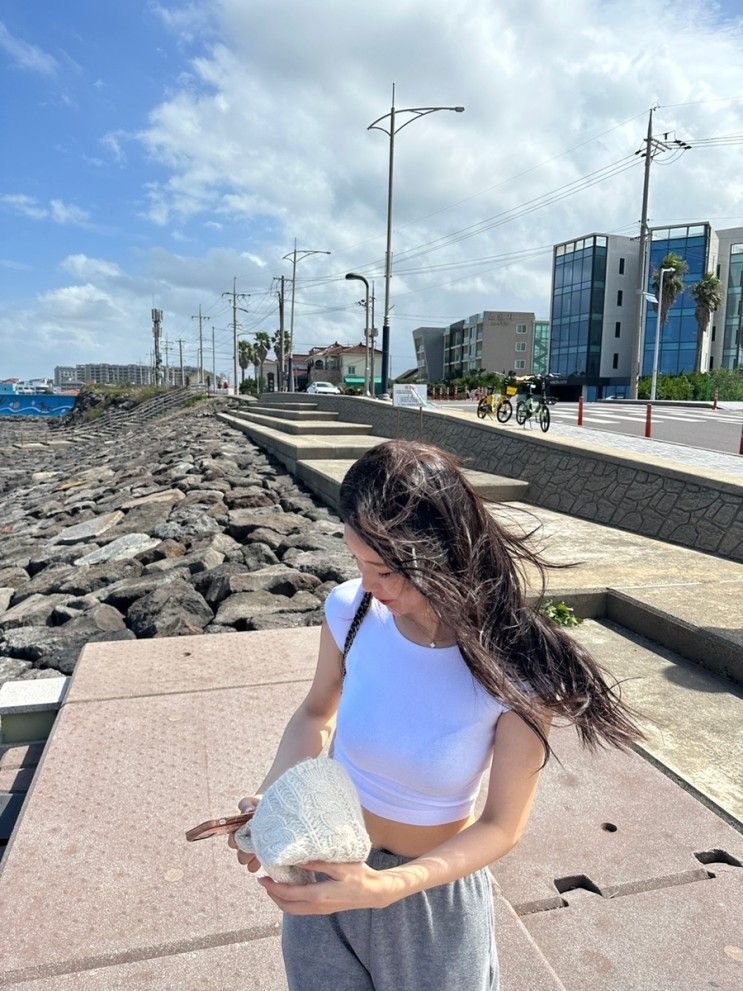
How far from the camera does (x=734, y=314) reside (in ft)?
201

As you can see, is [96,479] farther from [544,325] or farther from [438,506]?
[544,325]

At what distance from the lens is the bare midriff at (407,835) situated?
126 cm

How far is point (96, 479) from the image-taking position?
16719 millimetres

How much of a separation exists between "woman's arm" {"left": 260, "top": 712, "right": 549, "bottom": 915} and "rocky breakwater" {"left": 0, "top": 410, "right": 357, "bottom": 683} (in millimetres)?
3941

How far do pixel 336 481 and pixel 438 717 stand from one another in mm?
7654

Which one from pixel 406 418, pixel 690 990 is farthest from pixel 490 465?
pixel 690 990

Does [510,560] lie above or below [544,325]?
below

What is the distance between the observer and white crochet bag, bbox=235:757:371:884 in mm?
962

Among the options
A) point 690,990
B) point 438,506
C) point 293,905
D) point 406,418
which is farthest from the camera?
point 406,418

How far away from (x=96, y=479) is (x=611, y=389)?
50280 mm

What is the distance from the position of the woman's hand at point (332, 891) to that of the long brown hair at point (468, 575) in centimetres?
33

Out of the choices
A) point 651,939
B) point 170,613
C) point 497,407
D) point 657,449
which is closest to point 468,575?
point 651,939

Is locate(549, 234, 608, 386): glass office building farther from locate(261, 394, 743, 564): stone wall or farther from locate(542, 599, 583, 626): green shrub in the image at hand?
locate(542, 599, 583, 626): green shrub

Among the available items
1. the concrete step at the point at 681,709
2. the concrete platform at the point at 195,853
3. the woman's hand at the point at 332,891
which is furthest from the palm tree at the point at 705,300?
the woman's hand at the point at 332,891
